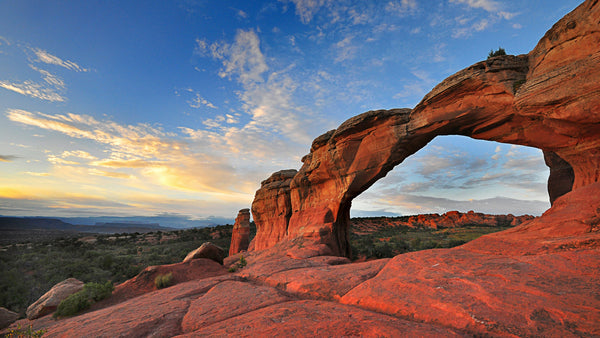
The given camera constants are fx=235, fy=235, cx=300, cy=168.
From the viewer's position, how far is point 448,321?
342 centimetres

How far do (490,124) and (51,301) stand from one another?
20.2 meters

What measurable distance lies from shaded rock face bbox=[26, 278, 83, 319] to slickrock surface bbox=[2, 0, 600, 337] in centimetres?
59

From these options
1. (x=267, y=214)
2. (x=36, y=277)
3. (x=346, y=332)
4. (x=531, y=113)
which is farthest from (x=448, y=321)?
(x=36, y=277)

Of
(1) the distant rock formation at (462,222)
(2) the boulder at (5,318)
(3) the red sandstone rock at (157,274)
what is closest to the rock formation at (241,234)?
(3) the red sandstone rock at (157,274)

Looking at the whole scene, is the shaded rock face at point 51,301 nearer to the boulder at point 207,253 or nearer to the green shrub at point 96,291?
the green shrub at point 96,291

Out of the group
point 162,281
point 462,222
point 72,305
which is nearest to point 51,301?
point 72,305

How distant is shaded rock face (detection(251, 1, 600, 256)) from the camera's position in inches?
308

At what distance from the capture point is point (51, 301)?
9047 mm

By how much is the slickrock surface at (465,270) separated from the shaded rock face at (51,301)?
1.94 ft

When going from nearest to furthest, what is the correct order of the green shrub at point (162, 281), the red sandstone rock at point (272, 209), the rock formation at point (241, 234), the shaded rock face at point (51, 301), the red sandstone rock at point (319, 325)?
1. the red sandstone rock at point (319, 325)
2. the shaded rock face at point (51, 301)
3. the green shrub at point (162, 281)
4. the red sandstone rock at point (272, 209)
5. the rock formation at point (241, 234)

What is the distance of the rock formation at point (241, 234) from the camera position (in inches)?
1338

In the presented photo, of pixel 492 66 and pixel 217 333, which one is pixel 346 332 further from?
pixel 492 66

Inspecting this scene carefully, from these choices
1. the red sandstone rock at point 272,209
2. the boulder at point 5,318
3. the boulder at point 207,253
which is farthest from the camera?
the red sandstone rock at point 272,209

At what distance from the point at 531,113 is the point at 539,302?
8.87 m
